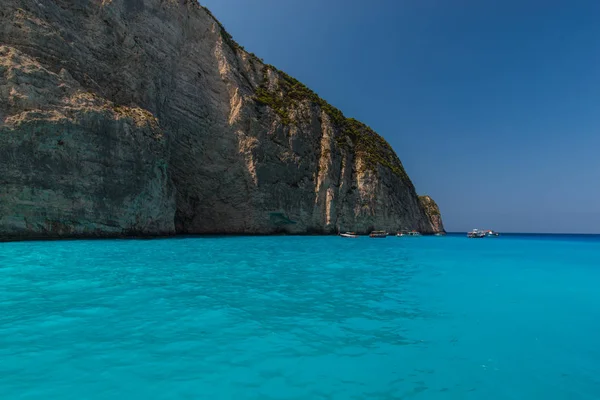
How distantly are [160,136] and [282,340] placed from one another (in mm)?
38412

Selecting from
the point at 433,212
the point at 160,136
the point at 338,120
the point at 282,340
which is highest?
the point at 338,120

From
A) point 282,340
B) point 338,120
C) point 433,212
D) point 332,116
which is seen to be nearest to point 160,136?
point 282,340

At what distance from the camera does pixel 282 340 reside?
648 cm

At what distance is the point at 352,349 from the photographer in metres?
6.17

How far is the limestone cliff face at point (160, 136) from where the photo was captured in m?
29.9

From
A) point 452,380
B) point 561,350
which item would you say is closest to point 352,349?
point 452,380

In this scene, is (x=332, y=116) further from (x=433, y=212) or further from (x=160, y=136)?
(x=433, y=212)

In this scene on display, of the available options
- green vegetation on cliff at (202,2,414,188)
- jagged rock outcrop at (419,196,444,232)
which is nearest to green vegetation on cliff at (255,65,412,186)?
green vegetation on cliff at (202,2,414,188)

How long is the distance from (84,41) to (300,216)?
39786 millimetres

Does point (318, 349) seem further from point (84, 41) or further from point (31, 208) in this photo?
point (84, 41)

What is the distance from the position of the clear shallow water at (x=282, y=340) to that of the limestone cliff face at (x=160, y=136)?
22250 millimetres

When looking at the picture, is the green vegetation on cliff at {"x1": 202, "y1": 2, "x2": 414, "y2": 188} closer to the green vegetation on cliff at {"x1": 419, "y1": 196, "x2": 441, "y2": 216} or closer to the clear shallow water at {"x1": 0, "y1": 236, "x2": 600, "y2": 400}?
the green vegetation on cliff at {"x1": 419, "y1": 196, "x2": 441, "y2": 216}

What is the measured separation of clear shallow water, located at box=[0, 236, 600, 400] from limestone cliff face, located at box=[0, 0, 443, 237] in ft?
73.0

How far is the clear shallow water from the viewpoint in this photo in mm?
4723
